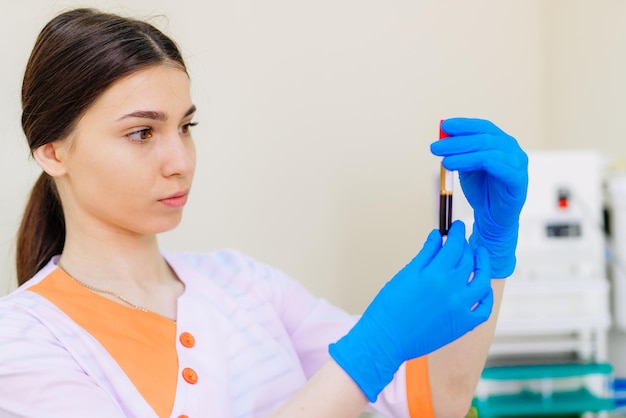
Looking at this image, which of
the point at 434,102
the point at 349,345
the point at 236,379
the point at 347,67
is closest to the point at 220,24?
the point at 347,67

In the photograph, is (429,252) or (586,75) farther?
(586,75)

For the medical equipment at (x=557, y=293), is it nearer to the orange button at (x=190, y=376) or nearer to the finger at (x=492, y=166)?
the finger at (x=492, y=166)

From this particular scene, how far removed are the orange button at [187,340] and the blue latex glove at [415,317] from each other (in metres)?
0.25

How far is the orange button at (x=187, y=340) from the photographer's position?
92cm

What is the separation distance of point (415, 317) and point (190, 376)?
313mm

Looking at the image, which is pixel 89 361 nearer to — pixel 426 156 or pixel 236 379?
pixel 236 379

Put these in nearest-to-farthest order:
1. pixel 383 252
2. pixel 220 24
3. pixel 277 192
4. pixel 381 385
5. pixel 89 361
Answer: pixel 381 385 → pixel 89 361 → pixel 220 24 → pixel 277 192 → pixel 383 252

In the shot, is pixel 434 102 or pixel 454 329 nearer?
pixel 454 329

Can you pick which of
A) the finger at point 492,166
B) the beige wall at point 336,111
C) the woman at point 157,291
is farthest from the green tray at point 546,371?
the finger at point 492,166

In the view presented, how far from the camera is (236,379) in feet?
3.09

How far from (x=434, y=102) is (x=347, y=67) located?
0.95 ft

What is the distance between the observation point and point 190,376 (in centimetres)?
89

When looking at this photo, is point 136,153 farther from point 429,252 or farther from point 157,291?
point 429,252

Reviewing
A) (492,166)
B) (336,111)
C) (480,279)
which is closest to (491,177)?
(492,166)
